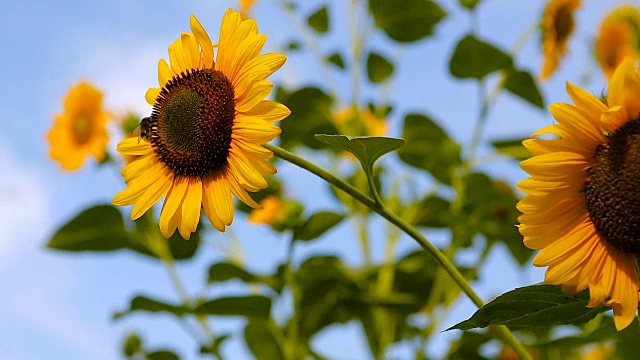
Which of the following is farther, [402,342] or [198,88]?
[402,342]

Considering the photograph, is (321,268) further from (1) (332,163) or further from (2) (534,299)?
(2) (534,299)

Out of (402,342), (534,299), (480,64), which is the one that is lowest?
(402,342)

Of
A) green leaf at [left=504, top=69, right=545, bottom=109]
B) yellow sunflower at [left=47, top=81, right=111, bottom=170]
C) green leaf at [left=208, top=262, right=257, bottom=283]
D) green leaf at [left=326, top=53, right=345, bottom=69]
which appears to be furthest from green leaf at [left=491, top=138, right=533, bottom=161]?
yellow sunflower at [left=47, top=81, right=111, bottom=170]

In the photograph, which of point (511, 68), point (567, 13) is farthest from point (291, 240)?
point (567, 13)

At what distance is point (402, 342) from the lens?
1.43 m

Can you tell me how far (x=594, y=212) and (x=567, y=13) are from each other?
882 millimetres

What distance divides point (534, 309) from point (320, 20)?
1074mm

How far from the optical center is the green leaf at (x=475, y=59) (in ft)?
4.19

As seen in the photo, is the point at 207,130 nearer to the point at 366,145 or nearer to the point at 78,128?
the point at 366,145

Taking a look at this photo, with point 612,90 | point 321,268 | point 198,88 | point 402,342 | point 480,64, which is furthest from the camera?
point 402,342

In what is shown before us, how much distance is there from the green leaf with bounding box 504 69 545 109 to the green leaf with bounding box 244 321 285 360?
60 cm

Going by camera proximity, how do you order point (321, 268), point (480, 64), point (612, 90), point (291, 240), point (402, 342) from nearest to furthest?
point (612, 90)
point (291, 240)
point (321, 268)
point (480, 64)
point (402, 342)

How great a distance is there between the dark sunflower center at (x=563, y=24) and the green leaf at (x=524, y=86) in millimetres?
89

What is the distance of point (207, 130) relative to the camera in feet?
2.15
